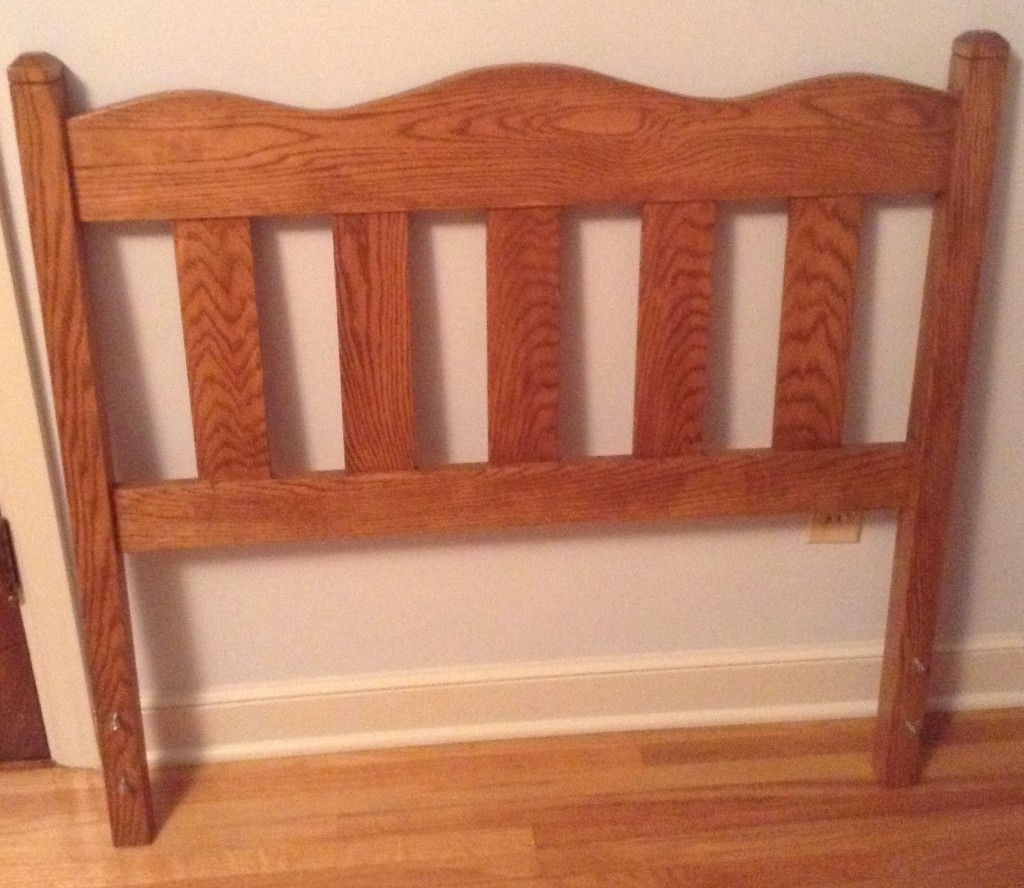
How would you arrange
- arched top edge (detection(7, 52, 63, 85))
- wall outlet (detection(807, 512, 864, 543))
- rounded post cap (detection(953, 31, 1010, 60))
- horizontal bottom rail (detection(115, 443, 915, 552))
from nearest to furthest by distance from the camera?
arched top edge (detection(7, 52, 63, 85)), rounded post cap (detection(953, 31, 1010, 60)), horizontal bottom rail (detection(115, 443, 915, 552)), wall outlet (detection(807, 512, 864, 543))

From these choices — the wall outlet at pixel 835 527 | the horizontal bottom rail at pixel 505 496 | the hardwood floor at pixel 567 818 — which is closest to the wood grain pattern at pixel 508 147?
the horizontal bottom rail at pixel 505 496

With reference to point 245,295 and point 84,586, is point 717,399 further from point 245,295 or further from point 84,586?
point 84,586

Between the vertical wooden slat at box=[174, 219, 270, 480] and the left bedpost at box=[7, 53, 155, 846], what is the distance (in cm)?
11

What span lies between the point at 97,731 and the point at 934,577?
1.10 metres

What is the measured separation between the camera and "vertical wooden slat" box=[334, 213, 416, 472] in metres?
1.31

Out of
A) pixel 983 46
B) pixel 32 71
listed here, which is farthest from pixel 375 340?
pixel 983 46

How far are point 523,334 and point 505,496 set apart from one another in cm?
20

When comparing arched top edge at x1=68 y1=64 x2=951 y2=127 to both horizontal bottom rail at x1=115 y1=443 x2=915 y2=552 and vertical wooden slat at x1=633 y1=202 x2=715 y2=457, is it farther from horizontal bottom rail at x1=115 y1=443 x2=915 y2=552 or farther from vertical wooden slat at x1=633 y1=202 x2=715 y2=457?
horizontal bottom rail at x1=115 y1=443 x2=915 y2=552

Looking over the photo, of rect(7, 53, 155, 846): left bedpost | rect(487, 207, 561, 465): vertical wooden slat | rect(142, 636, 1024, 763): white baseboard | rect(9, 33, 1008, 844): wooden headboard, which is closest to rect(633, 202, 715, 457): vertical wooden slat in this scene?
rect(9, 33, 1008, 844): wooden headboard

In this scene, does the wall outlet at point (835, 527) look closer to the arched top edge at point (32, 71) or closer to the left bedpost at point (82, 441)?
the left bedpost at point (82, 441)

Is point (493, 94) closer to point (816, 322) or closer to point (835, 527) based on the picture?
point (816, 322)

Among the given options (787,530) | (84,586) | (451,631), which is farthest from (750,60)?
(84,586)

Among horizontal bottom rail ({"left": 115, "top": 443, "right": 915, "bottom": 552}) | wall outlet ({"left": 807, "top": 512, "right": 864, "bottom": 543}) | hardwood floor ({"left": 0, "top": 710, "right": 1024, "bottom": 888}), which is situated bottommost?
hardwood floor ({"left": 0, "top": 710, "right": 1024, "bottom": 888})

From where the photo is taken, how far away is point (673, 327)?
54.7 inches
